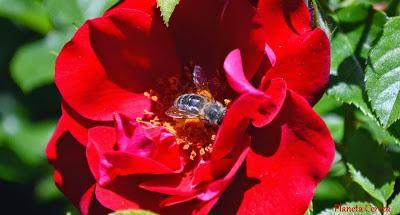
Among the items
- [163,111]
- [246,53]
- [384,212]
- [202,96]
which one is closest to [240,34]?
[246,53]

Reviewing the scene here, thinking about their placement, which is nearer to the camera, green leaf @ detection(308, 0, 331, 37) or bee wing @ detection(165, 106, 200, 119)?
green leaf @ detection(308, 0, 331, 37)

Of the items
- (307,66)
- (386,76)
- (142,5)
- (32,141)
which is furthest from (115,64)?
(32,141)

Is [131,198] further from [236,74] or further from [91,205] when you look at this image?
[236,74]

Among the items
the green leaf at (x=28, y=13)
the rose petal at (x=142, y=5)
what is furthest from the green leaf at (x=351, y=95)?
the green leaf at (x=28, y=13)

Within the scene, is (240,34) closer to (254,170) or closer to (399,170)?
(254,170)

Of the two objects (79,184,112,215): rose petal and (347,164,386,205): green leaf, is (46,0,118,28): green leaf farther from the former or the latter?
(347,164,386,205): green leaf

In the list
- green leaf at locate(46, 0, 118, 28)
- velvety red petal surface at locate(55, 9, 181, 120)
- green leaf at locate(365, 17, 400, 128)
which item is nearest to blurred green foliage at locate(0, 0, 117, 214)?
green leaf at locate(46, 0, 118, 28)
